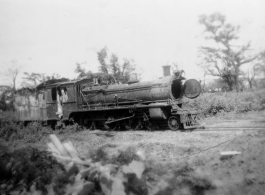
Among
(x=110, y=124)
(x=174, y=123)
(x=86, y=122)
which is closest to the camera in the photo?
(x=174, y=123)

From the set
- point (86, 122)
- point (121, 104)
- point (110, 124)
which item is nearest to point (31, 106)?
point (86, 122)

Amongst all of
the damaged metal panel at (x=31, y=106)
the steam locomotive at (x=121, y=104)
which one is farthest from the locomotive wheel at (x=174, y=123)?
the damaged metal panel at (x=31, y=106)

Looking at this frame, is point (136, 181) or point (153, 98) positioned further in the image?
point (153, 98)

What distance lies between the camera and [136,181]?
10.4 feet

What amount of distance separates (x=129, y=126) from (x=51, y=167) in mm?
6037

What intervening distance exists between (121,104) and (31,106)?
6.98m

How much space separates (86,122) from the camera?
1081 centimetres

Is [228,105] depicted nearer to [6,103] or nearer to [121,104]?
[121,104]

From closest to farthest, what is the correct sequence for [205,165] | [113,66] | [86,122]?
[205,165] → [86,122] → [113,66]

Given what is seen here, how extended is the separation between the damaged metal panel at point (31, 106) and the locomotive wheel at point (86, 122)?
2588 mm

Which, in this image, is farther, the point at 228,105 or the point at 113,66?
the point at 113,66

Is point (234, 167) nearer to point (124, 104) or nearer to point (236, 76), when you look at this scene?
point (124, 104)

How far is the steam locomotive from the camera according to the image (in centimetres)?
880

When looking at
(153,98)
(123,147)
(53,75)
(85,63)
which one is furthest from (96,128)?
(53,75)
